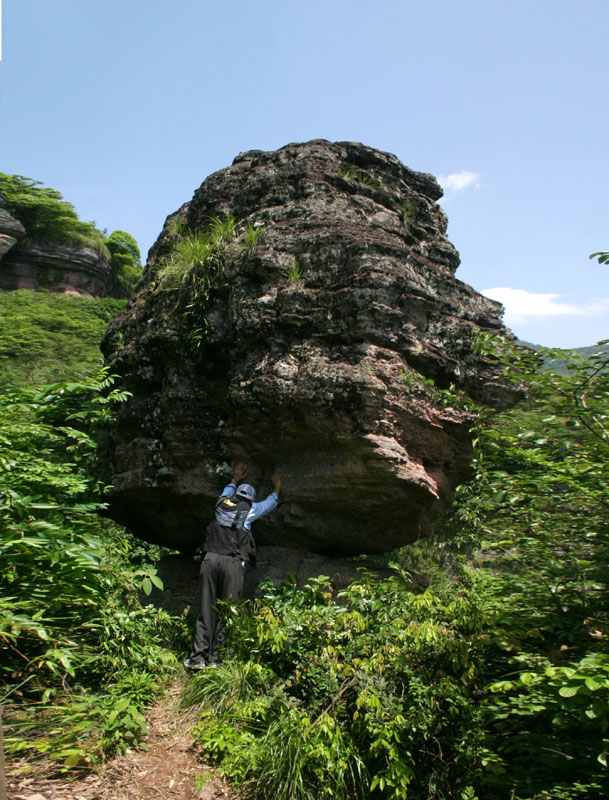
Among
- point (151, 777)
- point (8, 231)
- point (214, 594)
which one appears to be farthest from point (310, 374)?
point (8, 231)

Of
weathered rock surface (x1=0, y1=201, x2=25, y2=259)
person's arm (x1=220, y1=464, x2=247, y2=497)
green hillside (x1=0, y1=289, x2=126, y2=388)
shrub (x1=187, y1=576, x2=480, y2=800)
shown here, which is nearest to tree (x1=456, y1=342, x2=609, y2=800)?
shrub (x1=187, y1=576, x2=480, y2=800)

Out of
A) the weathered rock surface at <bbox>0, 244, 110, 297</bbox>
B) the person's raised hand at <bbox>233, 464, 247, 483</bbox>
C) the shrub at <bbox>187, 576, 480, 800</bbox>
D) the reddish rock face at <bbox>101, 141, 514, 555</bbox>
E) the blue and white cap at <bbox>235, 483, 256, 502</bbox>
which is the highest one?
the weathered rock surface at <bbox>0, 244, 110, 297</bbox>

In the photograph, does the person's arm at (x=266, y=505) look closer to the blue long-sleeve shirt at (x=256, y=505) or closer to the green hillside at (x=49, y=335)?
the blue long-sleeve shirt at (x=256, y=505)

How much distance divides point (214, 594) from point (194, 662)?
0.60 metres

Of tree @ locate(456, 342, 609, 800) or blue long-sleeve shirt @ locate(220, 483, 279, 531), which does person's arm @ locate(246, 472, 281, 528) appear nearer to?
blue long-sleeve shirt @ locate(220, 483, 279, 531)

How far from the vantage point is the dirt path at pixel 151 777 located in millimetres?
2957

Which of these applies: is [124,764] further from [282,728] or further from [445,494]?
[445,494]

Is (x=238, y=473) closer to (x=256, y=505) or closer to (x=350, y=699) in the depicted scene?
(x=256, y=505)

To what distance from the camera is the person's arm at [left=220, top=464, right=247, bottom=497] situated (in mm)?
5563

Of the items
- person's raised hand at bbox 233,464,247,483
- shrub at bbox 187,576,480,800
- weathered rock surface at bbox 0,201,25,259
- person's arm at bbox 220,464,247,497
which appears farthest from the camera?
weathered rock surface at bbox 0,201,25,259

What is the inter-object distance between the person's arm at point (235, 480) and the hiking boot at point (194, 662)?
1510mm

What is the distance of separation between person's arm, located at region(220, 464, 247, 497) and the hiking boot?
4.95ft

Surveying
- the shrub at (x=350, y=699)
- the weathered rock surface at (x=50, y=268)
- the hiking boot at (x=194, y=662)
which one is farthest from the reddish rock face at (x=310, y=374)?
the weathered rock surface at (x=50, y=268)

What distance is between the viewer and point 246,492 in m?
Answer: 5.48
